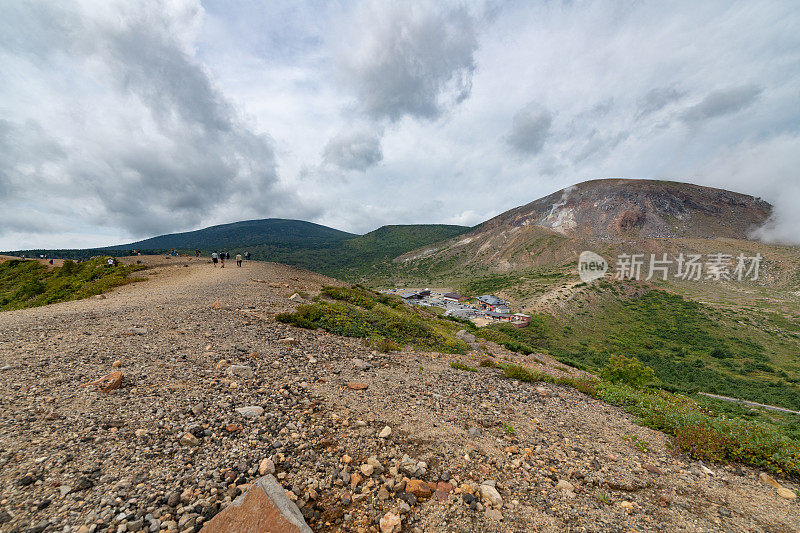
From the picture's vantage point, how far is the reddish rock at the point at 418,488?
4855mm

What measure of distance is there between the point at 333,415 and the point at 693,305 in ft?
336

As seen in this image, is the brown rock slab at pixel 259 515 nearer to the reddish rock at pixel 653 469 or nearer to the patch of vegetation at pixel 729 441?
the reddish rock at pixel 653 469

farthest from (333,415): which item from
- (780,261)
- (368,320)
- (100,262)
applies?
(780,261)

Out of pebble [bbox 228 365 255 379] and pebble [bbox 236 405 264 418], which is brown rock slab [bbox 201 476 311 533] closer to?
pebble [bbox 236 405 264 418]

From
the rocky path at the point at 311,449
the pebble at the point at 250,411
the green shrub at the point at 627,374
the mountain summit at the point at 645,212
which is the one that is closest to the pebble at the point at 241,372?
the rocky path at the point at 311,449

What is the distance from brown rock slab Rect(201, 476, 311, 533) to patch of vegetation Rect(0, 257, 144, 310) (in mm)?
21385

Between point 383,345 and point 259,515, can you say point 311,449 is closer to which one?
point 259,515

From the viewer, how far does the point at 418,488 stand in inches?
193

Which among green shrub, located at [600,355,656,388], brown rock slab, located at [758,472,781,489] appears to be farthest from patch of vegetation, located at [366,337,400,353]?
green shrub, located at [600,355,656,388]

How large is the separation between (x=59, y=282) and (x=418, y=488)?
33068 mm

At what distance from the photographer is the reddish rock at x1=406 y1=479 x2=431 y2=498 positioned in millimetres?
4855

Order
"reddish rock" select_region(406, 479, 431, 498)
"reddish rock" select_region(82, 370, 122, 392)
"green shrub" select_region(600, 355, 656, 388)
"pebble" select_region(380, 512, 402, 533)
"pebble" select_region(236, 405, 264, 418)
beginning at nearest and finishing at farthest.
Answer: "pebble" select_region(380, 512, 402, 533) → "reddish rock" select_region(406, 479, 431, 498) → "pebble" select_region(236, 405, 264, 418) → "reddish rock" select_region(82, 370, 122, 392) → "green shrub" select_region(600, 355, 656, 388)

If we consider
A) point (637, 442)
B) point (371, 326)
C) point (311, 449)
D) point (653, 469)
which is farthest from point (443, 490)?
point (371, 326)

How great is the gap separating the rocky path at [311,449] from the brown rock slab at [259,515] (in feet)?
1.13
